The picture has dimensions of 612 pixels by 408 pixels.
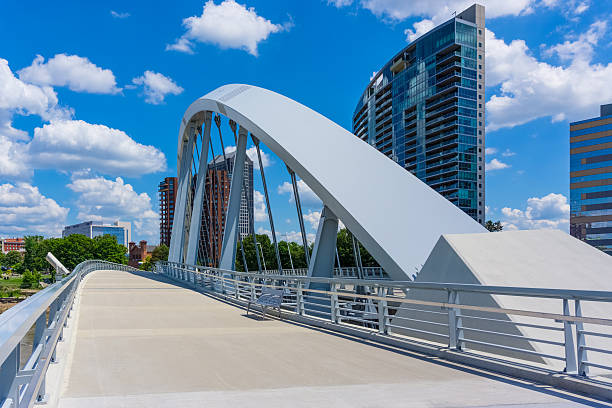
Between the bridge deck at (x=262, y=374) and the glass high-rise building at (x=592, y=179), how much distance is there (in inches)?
3663

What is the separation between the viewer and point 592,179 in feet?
298

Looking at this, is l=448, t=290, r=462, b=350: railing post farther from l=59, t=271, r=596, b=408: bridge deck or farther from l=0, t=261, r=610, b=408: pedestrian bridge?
l=59, t=271, r=596, b=408: bridge deck

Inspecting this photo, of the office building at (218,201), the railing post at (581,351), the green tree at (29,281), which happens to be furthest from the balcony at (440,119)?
the railing post at (581,351)

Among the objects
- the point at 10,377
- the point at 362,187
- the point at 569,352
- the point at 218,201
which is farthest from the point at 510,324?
the point at 218,201

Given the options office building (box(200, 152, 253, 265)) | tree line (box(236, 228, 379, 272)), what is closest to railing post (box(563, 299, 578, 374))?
office building (box(200, 152, 253, 265))

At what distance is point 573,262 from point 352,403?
5.68 meters

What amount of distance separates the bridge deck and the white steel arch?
343 cm

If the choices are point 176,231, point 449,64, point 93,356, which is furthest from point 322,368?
point 449,64

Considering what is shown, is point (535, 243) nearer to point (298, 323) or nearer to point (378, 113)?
point (298, 323)

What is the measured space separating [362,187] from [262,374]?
8.74 meters

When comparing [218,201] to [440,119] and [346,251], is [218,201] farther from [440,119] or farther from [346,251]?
[440,119]

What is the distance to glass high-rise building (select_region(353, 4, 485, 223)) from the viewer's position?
99.4 meters

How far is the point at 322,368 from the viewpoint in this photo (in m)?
6.32

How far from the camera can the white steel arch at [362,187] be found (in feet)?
40.1
